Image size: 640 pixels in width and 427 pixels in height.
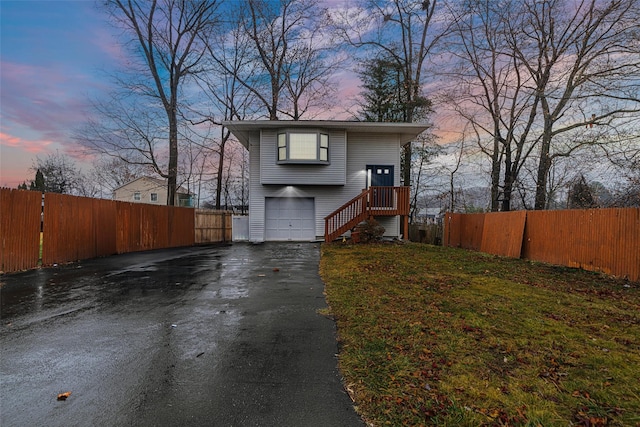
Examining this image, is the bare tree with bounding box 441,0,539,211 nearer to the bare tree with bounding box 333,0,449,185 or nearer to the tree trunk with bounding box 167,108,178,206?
the bare tree with bounding box 333,0,449,185

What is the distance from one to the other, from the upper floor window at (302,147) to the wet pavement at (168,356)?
9709mm

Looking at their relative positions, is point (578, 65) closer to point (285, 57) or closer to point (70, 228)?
point (285, 57)

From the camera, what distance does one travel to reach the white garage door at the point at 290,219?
52.5 ft

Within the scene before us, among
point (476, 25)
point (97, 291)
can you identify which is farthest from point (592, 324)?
point (476, 25)

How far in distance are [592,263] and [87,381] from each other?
403 inches

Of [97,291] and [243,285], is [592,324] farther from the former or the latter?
[97,291]

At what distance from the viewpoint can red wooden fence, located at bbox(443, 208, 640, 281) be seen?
22.9 feet

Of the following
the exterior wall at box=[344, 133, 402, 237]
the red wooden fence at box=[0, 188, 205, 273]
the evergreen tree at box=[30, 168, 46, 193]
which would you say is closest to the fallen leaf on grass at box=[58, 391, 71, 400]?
the red wooden fence at box=[0, 188, 205, 273]

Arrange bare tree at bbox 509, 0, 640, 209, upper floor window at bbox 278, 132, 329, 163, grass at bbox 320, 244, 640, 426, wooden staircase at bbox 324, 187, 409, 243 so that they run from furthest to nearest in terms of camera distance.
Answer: upper floor window at bbox 278, 132, 329, 163 < wooden staircase at bbox 324, 187, 409, 243 < bare tree at bbox 509, 0, 640, 209 < grass at bbox 320, 244, 640, 426

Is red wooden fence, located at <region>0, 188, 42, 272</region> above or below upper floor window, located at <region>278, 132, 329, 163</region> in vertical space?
below

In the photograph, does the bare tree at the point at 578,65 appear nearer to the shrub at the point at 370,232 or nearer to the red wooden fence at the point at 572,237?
the red wooden fence at the point at 572,237

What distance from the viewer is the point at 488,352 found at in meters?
3.04

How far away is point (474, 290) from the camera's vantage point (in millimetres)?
5672

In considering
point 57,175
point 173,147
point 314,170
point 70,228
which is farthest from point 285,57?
point 57,175
